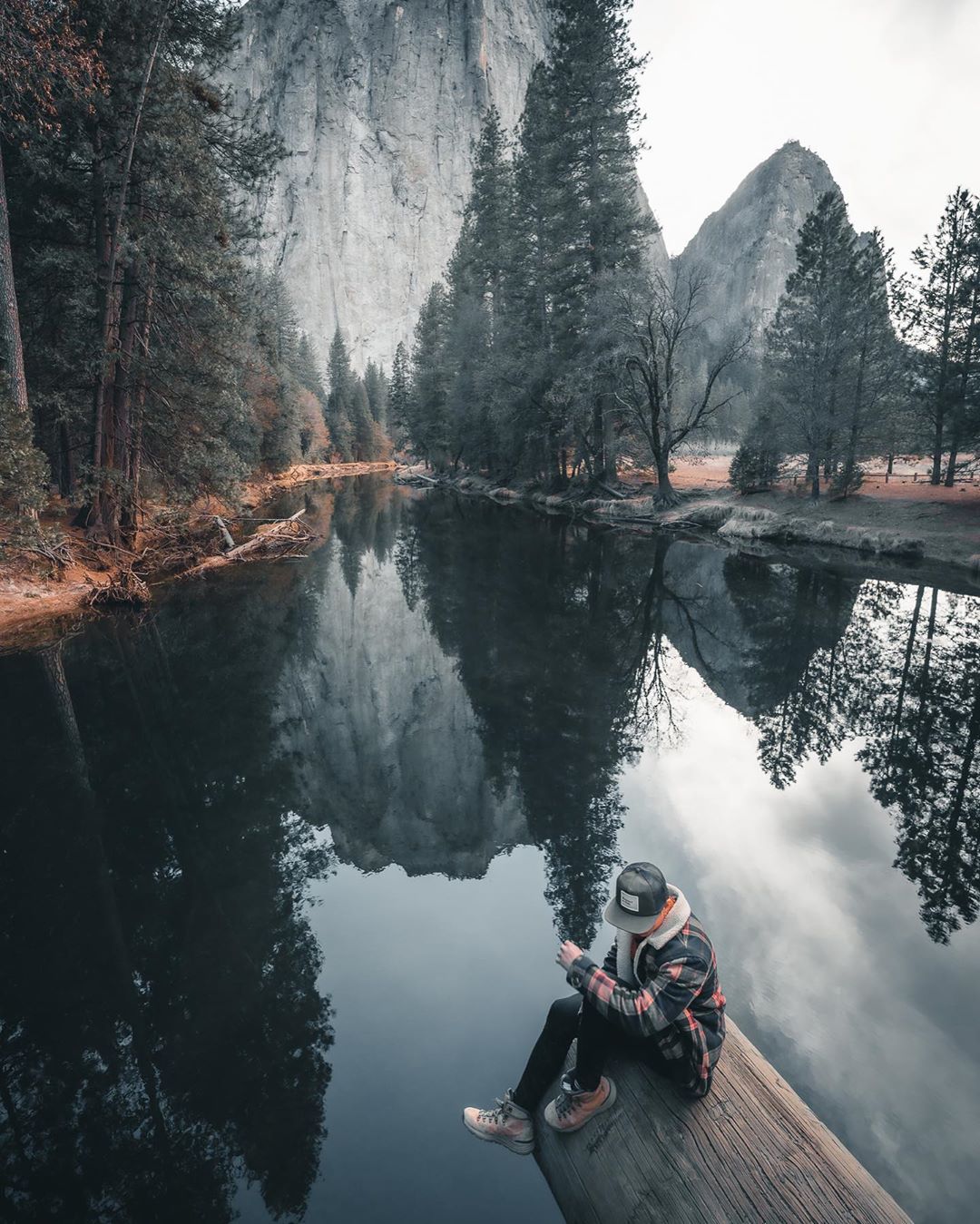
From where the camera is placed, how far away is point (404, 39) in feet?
645

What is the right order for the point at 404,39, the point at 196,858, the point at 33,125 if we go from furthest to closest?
1. the point at 404,39
2. the point at 33,125
3. the point at 196,858

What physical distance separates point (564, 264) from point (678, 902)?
105 ft

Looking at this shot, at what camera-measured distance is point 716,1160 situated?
2354mm

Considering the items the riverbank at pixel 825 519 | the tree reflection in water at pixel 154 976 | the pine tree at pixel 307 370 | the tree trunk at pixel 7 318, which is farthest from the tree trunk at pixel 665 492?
the pine tree at pixel 307 370

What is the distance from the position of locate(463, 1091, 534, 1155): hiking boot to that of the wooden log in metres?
0.17

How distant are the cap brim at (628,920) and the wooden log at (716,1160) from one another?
2.44 ft

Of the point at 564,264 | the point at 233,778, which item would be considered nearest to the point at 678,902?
the point at 233,778

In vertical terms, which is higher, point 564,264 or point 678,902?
point 564,264

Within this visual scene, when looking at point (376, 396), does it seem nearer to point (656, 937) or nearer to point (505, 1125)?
point (505, 1125)

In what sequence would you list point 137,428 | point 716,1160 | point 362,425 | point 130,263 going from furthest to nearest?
1. point 362,425
2. point 137,428
3. point 130,263
4. point 716,1160

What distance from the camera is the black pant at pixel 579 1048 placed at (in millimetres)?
2798

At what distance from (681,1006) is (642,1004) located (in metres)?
0.17

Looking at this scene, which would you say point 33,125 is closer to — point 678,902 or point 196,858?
point 196,858

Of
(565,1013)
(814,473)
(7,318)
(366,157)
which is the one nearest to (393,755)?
(565,1013)
